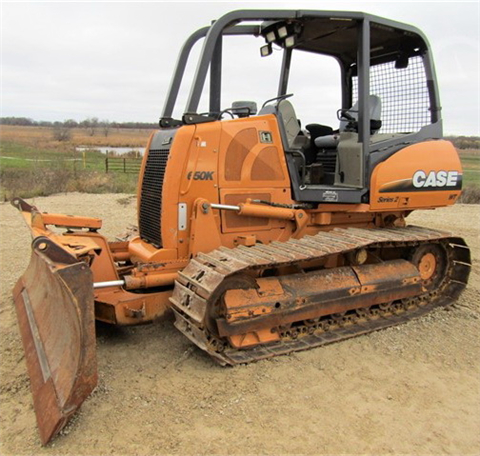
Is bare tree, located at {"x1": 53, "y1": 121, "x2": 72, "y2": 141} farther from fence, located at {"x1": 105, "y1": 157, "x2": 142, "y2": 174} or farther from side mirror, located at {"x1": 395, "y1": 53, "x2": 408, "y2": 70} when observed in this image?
side mirror, located at {"x1": 395, "y1": 53, "x2": 408, "y2": 70}

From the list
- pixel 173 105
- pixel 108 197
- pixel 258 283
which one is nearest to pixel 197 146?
pixel 173 105

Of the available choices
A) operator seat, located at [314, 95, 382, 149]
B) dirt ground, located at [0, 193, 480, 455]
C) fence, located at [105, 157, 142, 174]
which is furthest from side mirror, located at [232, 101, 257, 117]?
fence, located at [105, 157, 142, 174]

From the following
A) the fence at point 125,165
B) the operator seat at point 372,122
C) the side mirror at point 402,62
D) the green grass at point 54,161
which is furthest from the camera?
the fence at point 125,165

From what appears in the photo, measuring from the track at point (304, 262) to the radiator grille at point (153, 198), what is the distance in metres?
0.68

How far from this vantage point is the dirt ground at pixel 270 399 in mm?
2990

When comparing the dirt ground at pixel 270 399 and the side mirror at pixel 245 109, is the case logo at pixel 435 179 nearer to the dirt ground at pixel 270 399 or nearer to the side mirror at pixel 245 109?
the dirt ground at pixel 270 399

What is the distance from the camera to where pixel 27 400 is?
Result: 339 cm

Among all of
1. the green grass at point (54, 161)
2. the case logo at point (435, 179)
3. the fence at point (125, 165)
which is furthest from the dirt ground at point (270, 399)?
the fence at point (125, 165)

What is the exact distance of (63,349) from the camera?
3281 mm

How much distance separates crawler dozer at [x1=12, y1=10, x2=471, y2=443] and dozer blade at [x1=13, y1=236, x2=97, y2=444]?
0.02 metres

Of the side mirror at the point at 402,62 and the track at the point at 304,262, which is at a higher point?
the side mirror at the point at 402,62

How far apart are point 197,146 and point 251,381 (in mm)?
2162

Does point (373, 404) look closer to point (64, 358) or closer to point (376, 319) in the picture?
point (376, 319)

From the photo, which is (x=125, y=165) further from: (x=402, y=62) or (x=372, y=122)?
(x=372, y=122)
